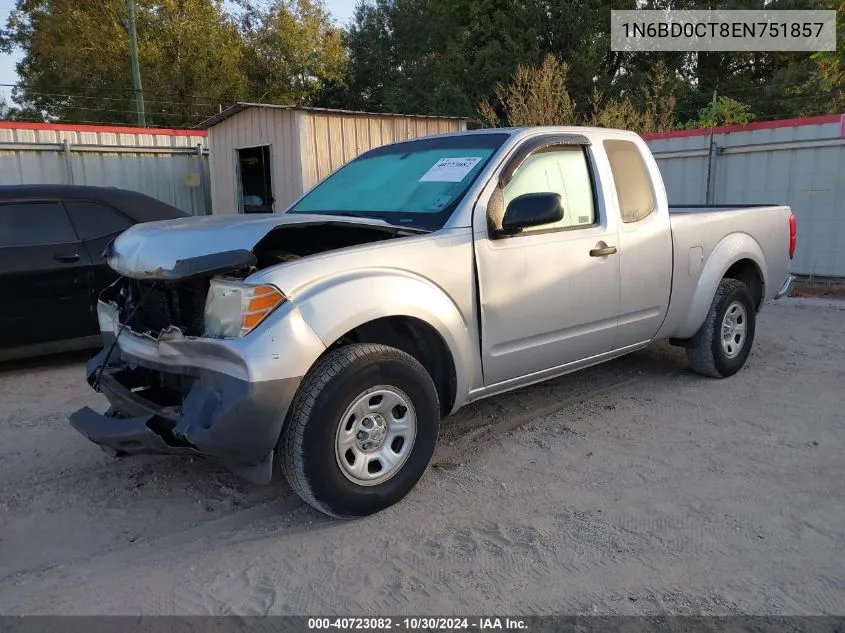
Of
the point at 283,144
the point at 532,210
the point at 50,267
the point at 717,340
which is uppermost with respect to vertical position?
the point at 283,144

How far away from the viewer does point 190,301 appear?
3.47 metres

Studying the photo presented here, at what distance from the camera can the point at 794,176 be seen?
10.0 meters

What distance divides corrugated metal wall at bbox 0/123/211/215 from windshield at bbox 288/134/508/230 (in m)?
8.51

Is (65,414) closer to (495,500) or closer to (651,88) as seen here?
(495,500)

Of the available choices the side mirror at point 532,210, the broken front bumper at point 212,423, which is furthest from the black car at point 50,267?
the side mirror at point 532,210

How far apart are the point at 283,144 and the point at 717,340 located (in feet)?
24.8

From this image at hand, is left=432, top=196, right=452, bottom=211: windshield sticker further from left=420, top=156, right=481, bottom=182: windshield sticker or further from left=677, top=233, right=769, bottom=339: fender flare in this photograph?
left=677, top=233, right=769, bottom=339: fender flare

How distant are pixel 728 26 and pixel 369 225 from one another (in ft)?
81.1

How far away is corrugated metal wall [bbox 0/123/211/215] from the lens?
1122 cm

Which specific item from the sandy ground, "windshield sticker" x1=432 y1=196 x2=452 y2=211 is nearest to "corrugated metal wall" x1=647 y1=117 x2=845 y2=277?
the sandy ground

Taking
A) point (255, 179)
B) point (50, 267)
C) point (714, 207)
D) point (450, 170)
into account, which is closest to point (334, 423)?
point (450, 170)

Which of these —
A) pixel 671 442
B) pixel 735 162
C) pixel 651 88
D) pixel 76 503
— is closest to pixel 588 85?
pixel 651 88

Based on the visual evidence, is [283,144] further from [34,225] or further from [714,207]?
[714,207]

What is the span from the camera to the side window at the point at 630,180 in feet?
15.4
